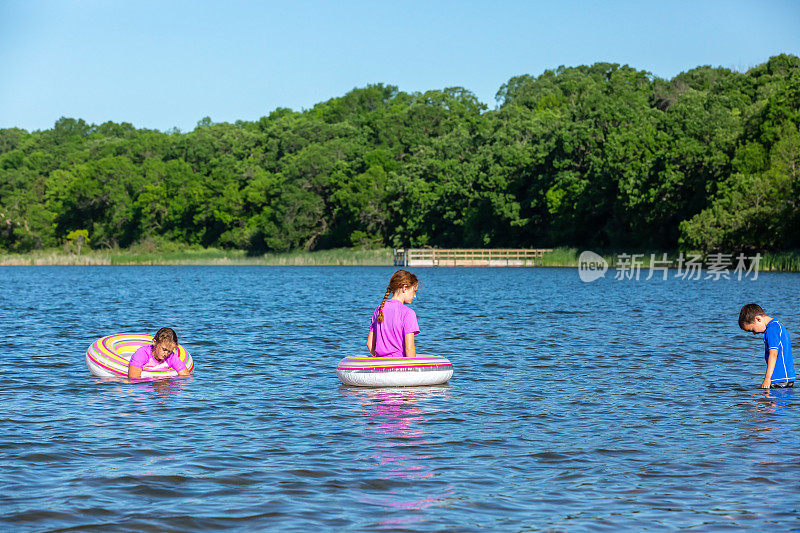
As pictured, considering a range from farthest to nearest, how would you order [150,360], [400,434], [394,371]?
[150,360] < [394,371] < [400,434]

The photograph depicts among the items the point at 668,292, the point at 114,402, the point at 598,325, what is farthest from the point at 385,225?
the point at 114,402

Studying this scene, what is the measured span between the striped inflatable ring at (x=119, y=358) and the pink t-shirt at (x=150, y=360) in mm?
22

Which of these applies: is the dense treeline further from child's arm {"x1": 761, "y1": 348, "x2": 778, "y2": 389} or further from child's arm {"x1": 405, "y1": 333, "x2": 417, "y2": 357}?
child's arm {"x1": 405, "y1": 333, "x2": 417, "y2": 357}

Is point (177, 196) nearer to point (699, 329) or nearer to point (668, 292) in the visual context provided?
point (668, 292)

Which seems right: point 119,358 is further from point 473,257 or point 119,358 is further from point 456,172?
point 456,172

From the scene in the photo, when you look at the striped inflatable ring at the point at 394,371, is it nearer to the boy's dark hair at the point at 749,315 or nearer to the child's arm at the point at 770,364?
the boy's dark hair at the point at 749,315

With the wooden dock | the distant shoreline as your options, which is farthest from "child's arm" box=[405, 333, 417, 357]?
the distant shoreline

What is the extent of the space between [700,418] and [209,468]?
6126 mm

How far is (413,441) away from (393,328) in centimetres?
315

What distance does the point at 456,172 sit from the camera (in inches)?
4252

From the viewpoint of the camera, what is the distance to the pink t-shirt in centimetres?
1468

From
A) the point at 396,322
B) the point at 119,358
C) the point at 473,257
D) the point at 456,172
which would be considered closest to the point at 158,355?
the point at 119,358
